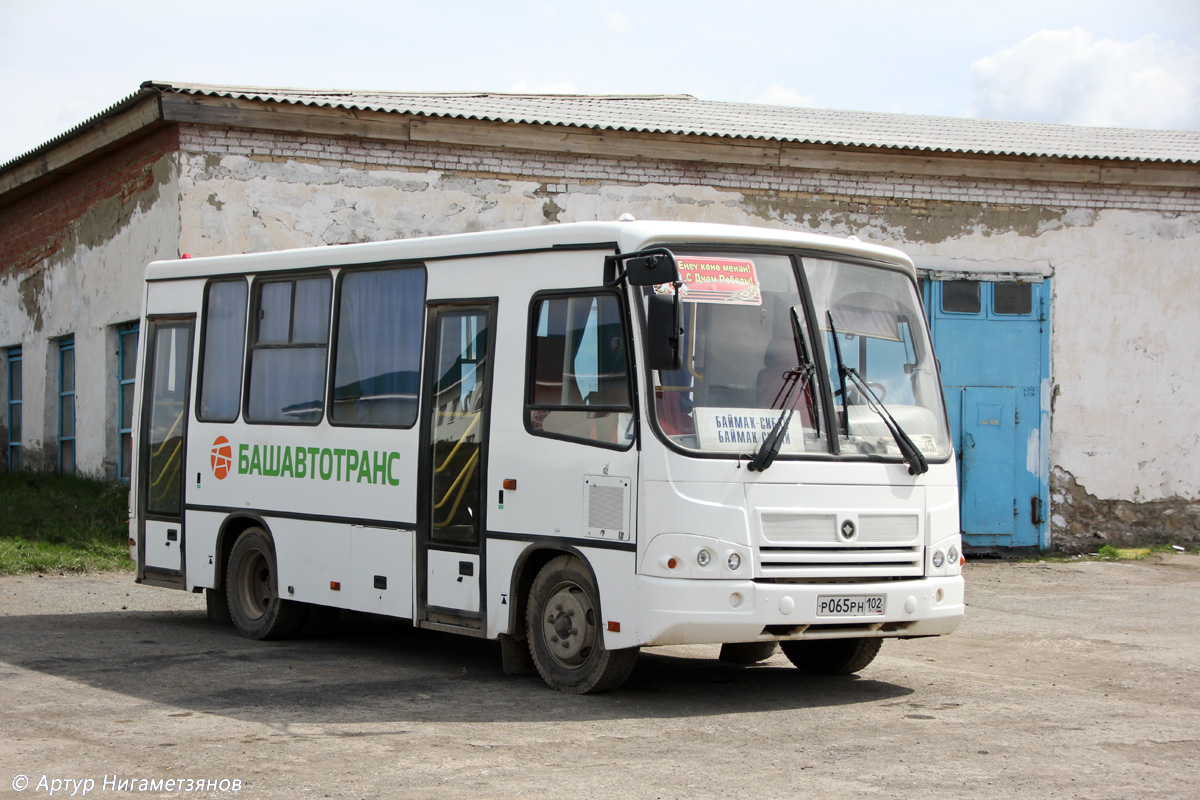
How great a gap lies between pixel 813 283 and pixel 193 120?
9.38m

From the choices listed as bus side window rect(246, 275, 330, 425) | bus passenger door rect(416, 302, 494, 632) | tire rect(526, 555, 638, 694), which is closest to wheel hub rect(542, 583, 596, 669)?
tire rect(526, 555, 638, 694)

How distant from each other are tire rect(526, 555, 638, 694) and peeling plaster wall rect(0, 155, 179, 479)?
8.83m

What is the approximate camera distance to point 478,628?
824 centimetres

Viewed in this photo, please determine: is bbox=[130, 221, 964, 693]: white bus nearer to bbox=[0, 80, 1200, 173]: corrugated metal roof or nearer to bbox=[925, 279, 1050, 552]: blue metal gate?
bbox=[0, 80, 1200, 173]: corrugated metal roof

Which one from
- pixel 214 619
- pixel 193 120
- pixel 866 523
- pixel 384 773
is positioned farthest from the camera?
pixel 193 120

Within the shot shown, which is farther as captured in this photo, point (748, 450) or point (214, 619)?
point (214, 619)

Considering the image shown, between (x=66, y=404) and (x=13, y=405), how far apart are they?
3.01 m

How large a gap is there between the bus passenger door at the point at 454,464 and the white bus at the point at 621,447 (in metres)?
0.02

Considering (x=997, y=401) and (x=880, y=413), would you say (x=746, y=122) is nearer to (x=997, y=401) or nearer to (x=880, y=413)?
(x=997, y=401)

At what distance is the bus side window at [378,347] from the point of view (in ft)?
29.3

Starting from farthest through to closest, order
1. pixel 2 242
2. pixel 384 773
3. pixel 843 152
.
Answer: pixel 2 242 → pixel 843 152 → pixel 384 773

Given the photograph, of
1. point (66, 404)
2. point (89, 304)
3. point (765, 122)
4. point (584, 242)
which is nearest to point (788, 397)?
point (584, 242)

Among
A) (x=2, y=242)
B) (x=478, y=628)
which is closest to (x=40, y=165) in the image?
(x=2, y=242)

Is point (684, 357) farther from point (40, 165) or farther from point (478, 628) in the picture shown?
point (40, 165)
